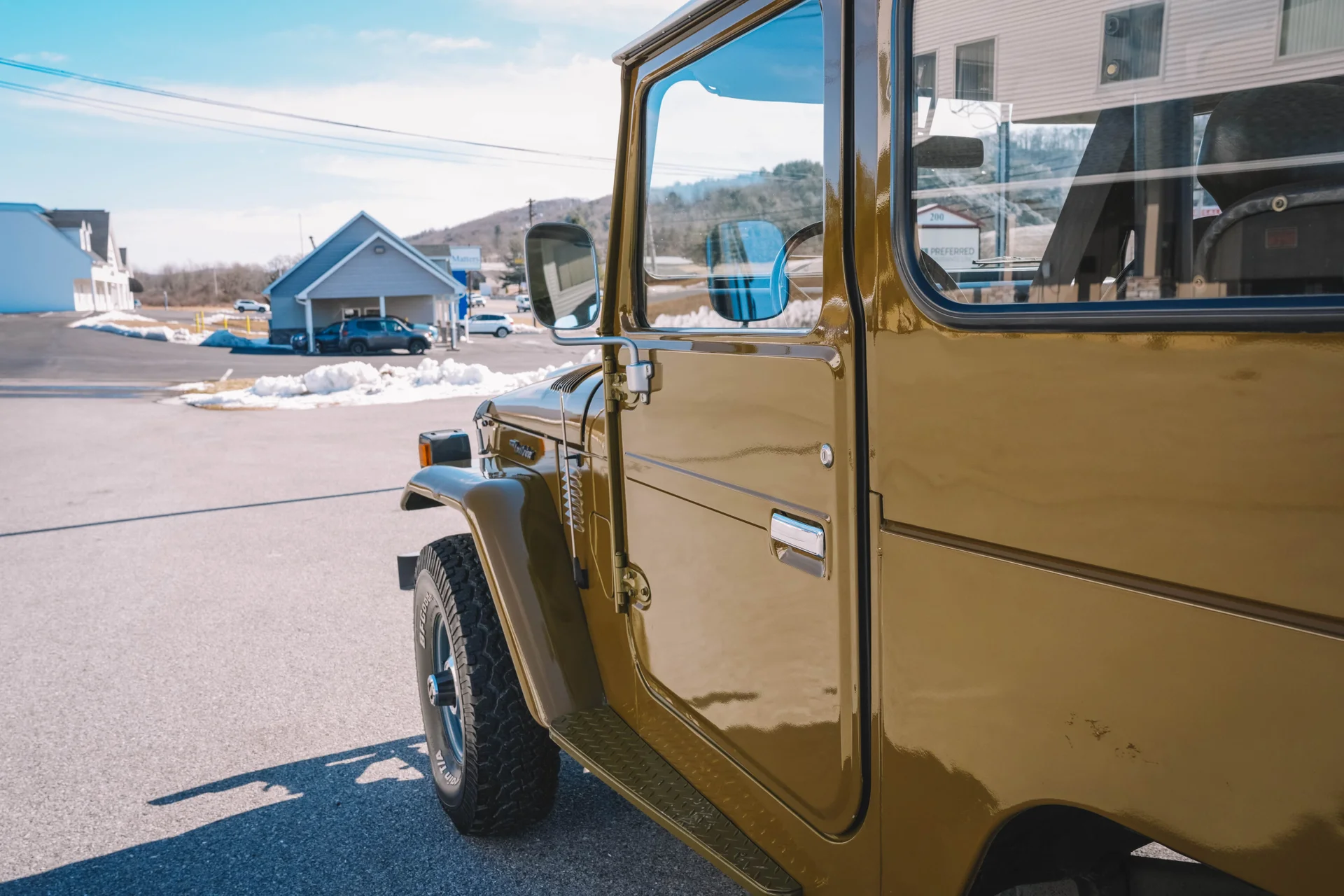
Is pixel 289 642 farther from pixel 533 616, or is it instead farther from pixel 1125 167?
pixel 1125 167

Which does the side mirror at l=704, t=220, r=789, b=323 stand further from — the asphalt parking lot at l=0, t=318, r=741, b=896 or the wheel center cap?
the asphalt parking lot at l=0, t=318, r=741, b=896

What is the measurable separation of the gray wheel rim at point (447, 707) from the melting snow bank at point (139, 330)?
137 ft

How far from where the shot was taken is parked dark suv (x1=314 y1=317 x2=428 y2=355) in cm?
3762

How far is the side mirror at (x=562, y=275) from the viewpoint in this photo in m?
2.53

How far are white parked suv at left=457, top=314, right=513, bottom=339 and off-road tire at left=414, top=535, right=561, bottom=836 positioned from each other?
160 feet

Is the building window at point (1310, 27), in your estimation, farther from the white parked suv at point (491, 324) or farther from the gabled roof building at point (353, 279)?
the white parked suv at point (491, 324)

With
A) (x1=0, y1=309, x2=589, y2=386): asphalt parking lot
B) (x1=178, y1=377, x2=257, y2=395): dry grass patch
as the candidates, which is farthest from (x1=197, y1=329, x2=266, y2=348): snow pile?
(x1=178, y1=377, x2=257, y2=395): dry grass patch

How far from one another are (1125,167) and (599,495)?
1.69 metres

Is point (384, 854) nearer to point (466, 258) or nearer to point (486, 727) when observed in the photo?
point (486, 727)

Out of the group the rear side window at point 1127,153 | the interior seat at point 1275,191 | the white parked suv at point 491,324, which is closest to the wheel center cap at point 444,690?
the rear side window at point 1127,153

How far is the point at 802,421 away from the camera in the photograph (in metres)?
1.78

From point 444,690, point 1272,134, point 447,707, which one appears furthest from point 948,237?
point 447,707

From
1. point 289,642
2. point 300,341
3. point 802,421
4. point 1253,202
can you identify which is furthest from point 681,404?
point 300,341

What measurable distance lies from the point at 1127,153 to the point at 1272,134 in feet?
0.62
